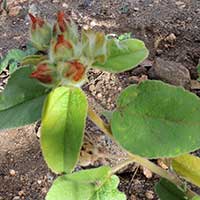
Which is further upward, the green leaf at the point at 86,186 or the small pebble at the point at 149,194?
the green leaf at the point at 86,186

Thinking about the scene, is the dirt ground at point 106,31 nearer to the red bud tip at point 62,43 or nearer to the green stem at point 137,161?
the green stem at point 137,161

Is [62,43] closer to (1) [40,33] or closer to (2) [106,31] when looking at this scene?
(1) [40,33]

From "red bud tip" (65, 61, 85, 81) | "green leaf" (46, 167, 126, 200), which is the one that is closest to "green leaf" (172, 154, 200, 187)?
"green leaf" (46, 167, 126, 200)

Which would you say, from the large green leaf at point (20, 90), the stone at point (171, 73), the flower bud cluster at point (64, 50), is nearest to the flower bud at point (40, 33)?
the flower bud cluster at point (64, 50)

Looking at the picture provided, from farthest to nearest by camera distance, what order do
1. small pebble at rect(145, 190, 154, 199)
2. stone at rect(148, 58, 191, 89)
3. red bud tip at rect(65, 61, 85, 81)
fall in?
stone at rect(148, 58, 191, 89) < small pebble at rect(145, 190, 154, 199) < red bud tip at rect(65, 61, 85, 81)

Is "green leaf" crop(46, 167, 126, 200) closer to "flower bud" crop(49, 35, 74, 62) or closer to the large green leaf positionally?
the large green leaf

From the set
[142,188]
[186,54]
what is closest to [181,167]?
[142,188]

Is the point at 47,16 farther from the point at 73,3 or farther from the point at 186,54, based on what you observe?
the point at 186,54
